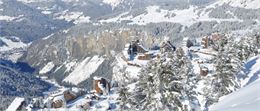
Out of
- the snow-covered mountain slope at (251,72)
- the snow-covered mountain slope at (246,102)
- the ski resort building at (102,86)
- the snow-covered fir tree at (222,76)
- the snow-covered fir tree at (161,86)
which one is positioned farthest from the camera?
the ski resort building at (102,86)

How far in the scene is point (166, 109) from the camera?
53.2 meters

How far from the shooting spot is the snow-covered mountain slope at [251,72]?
79875 mm

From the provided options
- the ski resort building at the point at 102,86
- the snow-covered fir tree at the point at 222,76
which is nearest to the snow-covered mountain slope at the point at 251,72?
the snow-covered fir tree at the point at 222,76

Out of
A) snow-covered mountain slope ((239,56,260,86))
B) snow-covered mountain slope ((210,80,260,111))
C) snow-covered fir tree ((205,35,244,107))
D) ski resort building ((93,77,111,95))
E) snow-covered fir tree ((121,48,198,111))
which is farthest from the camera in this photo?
ski resort building ((93,77,111,95))

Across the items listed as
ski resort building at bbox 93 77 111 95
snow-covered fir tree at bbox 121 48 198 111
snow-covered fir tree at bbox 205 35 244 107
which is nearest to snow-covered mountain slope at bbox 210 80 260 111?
snow-covered fir tree at bbox 121 48 198 111

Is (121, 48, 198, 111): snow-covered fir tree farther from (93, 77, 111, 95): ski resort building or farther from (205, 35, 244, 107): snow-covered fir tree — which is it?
(93, 77, 111, 95): ski resort building

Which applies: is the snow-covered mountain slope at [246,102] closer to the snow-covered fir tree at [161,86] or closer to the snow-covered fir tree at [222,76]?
the snow-covered fir tree at [161,86]

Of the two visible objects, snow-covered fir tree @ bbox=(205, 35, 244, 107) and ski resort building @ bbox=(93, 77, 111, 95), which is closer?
snow-covered fir tree @ bbox=(205, 35, 244, 107)

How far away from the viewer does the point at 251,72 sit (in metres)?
85.8

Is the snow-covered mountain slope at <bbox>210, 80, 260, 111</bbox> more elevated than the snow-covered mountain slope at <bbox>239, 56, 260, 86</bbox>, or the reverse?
the snow-covered mountain slope at <bbox>210, 80, 260, 111</bbox>

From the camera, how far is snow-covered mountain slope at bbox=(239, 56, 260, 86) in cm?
7988

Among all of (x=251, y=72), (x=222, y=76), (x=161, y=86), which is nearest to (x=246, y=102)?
(x=161, y=86)

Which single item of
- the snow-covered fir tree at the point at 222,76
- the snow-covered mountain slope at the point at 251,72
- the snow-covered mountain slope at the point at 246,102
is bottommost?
the snow-covered mountain slope at the point at 251,72

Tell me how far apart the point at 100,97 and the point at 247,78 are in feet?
96.9
